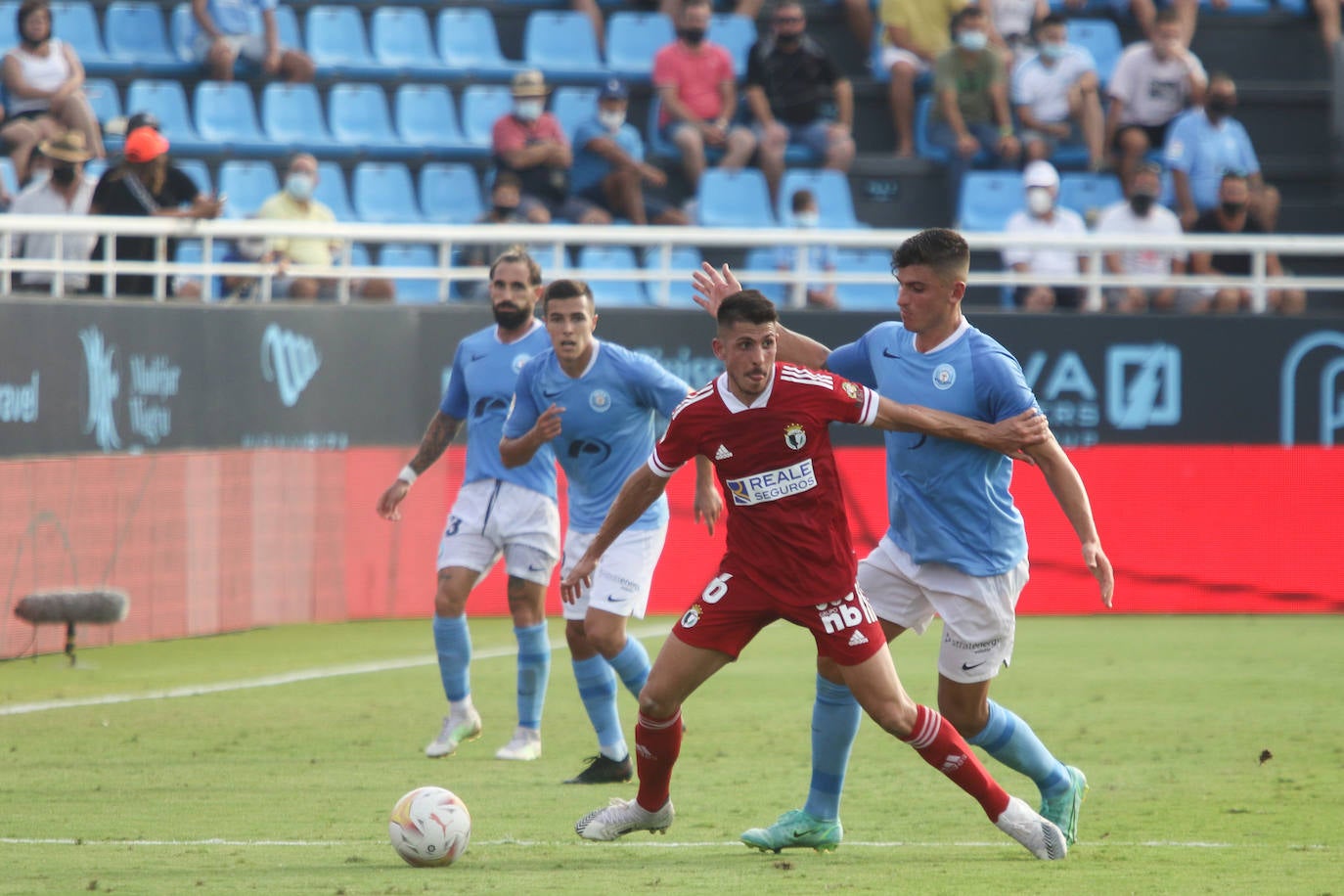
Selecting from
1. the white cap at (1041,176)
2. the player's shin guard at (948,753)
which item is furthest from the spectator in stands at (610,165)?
the player's shin guard at (948,753)

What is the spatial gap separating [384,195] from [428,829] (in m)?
13.6

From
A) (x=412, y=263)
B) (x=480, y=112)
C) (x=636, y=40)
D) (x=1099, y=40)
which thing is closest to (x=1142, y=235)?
(x=1099, y=40)

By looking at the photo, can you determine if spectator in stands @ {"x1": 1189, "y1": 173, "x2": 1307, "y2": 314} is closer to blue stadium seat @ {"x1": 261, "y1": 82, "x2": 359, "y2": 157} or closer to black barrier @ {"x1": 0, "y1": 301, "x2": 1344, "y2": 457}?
black barrier @ {"x1": 0, "y1": 301, "x2": 1344, "y2": 457}

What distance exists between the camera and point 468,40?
21953 millimetres

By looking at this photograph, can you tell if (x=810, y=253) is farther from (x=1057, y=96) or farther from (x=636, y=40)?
(x=636, y=40)

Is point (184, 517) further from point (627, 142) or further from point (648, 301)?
point (627, 142)

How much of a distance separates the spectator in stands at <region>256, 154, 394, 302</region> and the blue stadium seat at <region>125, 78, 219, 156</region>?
237 centimetres

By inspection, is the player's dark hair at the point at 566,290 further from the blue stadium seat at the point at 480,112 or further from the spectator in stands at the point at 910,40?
the spectator in stands at the point at 910,40

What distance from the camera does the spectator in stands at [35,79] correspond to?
1772 centimetres

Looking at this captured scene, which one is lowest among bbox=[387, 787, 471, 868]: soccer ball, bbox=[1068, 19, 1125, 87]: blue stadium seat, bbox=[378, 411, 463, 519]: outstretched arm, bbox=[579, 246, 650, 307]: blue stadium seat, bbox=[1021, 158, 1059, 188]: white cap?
bbox=[387, 787, 471, 868]: soccer ball

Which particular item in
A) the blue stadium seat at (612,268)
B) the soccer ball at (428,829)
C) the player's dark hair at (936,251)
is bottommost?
the soccer ball at (428,829)

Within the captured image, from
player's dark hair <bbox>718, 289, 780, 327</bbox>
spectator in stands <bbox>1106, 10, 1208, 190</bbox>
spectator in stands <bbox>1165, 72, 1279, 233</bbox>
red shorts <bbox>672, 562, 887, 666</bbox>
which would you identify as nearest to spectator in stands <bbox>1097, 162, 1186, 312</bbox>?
spectator in stands <bbox>1165, 72, 1279, 233</bbox>

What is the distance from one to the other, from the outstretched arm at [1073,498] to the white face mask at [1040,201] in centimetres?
1186

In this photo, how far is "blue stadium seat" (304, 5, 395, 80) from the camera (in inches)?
842
